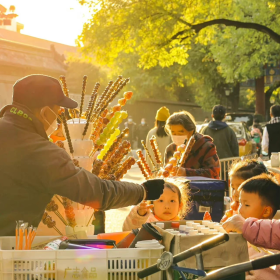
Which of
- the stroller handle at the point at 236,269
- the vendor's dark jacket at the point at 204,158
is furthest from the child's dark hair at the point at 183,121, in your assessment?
the stroller handle at the point at 236,269

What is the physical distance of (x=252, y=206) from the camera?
3.79 meters

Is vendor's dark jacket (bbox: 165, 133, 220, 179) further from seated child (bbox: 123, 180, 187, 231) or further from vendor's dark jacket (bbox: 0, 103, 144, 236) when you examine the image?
vendor's dark jacket (bbox: 0, 103, 144, 236)

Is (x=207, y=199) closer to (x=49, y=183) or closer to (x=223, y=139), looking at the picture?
(x=49, y=183)

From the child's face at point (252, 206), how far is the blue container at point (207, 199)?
1.57 meters

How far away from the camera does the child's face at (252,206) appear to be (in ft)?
12.4

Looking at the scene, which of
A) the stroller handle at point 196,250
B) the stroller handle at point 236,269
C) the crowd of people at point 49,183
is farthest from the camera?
the crowd of people at point 49,183

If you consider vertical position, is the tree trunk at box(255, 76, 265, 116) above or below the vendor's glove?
above

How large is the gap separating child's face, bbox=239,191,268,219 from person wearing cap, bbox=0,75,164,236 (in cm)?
66

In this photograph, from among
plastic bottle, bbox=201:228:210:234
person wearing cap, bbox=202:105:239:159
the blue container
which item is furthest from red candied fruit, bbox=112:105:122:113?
person wearing cap, bbox=202:105:239:159

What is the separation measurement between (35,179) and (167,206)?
1.73 m

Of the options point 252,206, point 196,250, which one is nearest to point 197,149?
point 252,206

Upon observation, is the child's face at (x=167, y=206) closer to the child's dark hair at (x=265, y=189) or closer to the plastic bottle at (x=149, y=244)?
the child's dark hair at (x=265, y=189)

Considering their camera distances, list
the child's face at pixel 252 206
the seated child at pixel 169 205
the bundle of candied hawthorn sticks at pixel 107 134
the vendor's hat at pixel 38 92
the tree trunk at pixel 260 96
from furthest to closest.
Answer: the tree trunk at pixel 260 96 < the seated child at pixel 169 205 < the bundle of candied hawthorn sticks at pixel 107 134 < the child's face at pixel 252 206 < the vendor's hat at pixel 38 92

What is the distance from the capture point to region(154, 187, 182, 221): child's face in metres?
4.69
